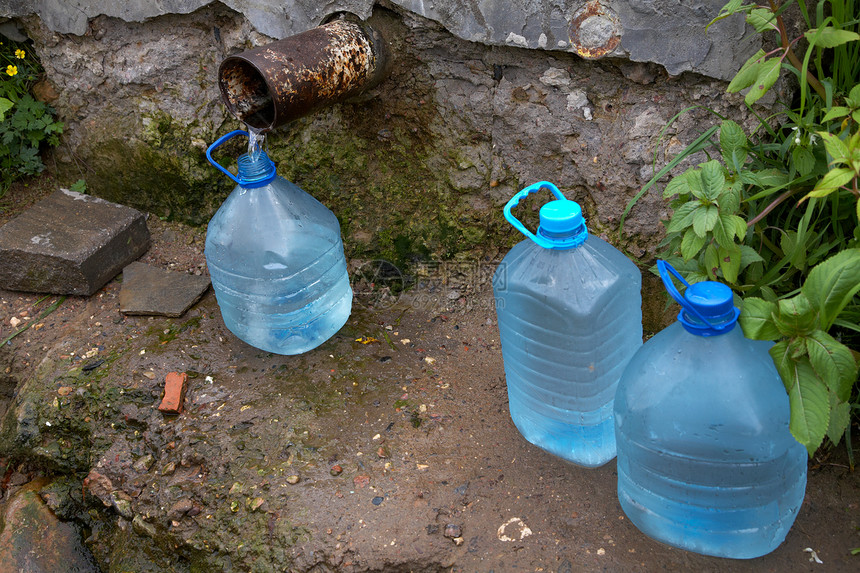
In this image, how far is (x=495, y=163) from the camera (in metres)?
2.65

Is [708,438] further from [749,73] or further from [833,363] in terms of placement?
[749,73]

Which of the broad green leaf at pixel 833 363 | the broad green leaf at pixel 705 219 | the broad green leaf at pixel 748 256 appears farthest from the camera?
the broad green leaf at pixel 748 256

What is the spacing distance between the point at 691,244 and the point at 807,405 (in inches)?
18.8

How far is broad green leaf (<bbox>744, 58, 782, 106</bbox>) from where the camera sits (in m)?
1.83

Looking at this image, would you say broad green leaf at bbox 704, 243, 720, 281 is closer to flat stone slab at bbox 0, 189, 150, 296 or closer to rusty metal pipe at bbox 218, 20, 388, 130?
rusty metal pipe at bbox 218, 20, 388, 130

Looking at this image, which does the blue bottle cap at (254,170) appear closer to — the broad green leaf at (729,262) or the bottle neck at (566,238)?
the bottle neck at (566,238)

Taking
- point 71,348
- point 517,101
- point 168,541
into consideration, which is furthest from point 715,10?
point 71,348

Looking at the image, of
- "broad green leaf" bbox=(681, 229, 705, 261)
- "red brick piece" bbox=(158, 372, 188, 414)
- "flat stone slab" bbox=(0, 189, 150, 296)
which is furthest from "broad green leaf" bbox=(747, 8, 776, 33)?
"flat stone slab" bbox=(0, 189, 150, 296)

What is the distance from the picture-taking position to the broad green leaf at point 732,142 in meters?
1.92

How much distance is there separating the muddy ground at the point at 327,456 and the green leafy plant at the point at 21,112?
2.39 feet

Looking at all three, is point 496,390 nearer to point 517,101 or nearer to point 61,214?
point 517,101

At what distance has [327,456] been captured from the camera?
2242 mm

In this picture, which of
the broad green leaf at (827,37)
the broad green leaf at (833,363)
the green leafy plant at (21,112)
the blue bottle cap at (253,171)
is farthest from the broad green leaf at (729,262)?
the green leafy plant at (21,112)

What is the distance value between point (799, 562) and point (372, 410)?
1.29 metres
